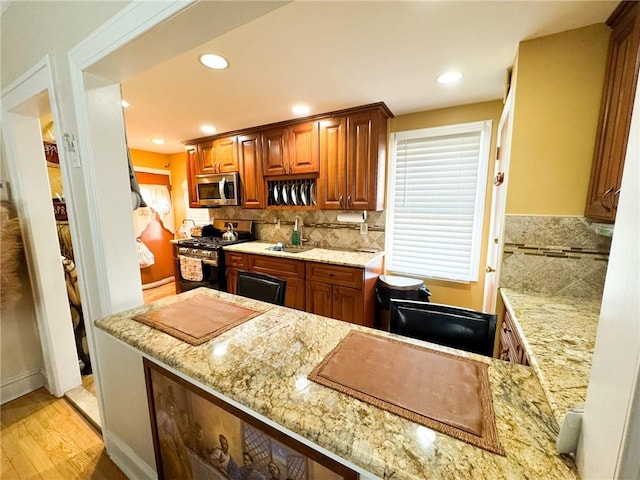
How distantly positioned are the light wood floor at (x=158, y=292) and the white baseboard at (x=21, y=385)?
1896mm

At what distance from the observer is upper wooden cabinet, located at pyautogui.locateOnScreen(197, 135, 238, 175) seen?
127 inches

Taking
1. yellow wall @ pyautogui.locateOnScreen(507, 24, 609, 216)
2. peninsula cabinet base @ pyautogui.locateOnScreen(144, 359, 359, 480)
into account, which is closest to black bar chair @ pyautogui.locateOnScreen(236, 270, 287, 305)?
peninsula cabinet base @ pyautogui.locateOnScreen(144, 359, 359, 480)

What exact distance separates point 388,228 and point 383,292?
0.76m

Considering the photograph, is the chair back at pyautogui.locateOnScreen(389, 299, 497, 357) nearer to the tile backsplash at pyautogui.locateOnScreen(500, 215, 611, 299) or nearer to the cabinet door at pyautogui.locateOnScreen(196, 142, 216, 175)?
the tile backsplash at pyautogui.locateOnScreen(500, 215, 611, 299)

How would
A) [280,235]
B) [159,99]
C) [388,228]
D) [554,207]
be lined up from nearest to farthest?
[554,207] < [159,99] < [388,228] < [280,235]

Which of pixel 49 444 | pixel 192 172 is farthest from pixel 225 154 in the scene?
pixel 49 444

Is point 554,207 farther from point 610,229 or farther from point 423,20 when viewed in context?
point 423,20

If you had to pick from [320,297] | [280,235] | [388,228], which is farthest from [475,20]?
[280,235]

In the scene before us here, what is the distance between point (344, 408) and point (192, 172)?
3865 millimetres

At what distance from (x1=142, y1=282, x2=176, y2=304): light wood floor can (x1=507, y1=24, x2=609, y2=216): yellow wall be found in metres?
4.60

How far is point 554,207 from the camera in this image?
1431 mm

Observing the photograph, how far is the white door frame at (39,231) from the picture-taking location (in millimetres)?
1583

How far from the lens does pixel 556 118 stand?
1.37 m

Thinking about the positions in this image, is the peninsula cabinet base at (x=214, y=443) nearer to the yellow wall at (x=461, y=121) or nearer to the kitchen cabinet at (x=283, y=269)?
the kitchen cabinet at (x=283, y=269)
